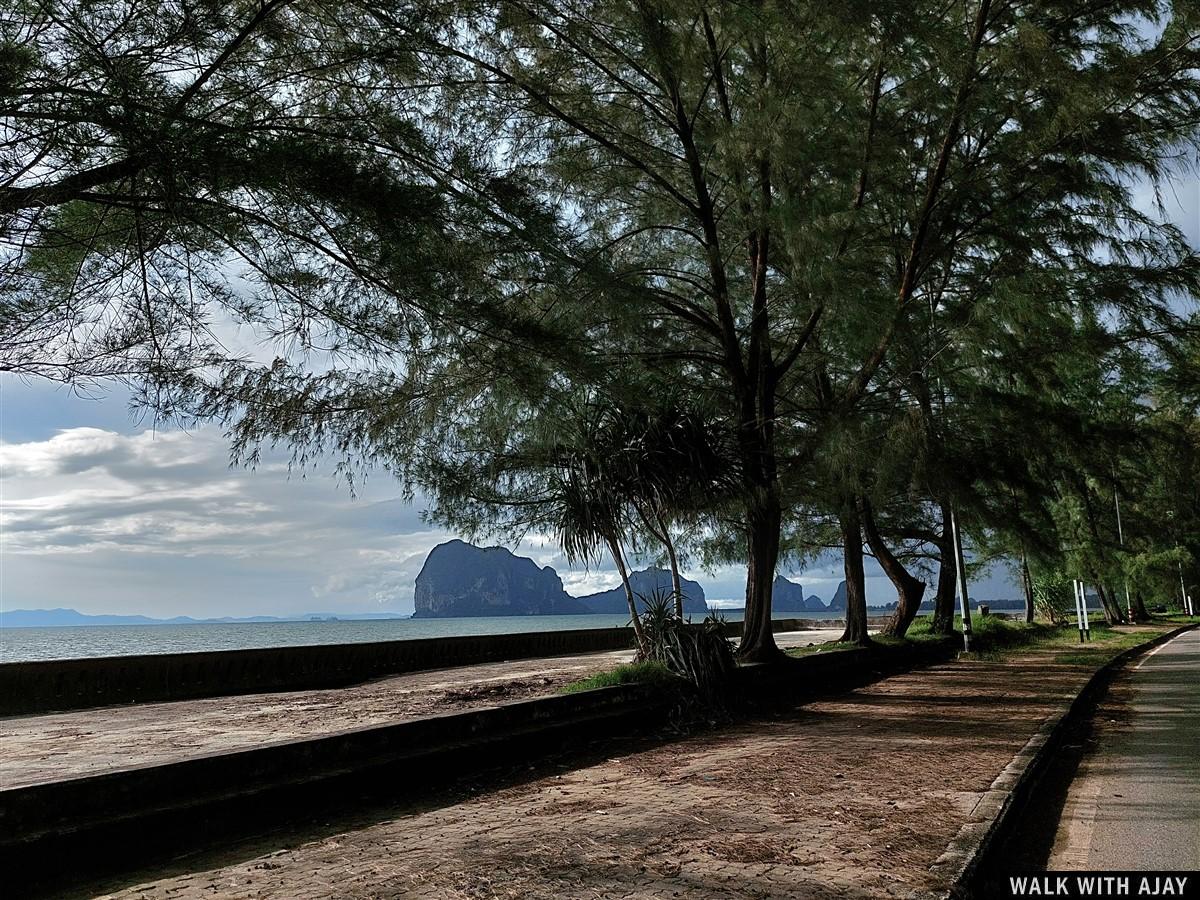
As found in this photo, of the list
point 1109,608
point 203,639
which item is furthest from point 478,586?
point 1109,608

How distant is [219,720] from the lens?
9977mm

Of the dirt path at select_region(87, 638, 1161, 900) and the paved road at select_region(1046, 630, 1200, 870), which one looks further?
the paved road at select_region(1046, 630, 1200, 870)

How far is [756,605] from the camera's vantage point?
12008 millimetres

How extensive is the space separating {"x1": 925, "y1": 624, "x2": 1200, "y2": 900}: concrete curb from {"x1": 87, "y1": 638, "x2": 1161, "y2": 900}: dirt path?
0.09 m

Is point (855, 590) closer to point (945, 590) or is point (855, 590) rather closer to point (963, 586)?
point (963, 586)

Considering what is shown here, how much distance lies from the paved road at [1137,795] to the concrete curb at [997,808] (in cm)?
25

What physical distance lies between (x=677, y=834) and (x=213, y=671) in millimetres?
11348

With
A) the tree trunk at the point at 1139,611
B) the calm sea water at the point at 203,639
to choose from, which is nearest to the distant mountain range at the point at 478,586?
→ the calm sea water at the point at 203,639

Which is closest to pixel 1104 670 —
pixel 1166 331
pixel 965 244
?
pixel 1166 331

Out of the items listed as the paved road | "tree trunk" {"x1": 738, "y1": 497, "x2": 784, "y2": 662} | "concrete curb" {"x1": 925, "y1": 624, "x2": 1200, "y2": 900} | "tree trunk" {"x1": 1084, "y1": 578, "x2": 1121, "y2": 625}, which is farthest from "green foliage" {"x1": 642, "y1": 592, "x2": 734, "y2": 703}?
"tree trunk" {"x1": 1084, "y1": 578, "x2": 1121, "y2": 625}

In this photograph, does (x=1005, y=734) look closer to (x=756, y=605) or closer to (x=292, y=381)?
(x=756, y=605)

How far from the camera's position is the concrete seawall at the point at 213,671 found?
1193 centimetres

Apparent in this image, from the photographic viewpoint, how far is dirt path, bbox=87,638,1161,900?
385 cm

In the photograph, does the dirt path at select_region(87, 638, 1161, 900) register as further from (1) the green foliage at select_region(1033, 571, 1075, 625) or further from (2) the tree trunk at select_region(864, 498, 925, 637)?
(1) the green foliage at select_region(1033, 571, 1075, 625)
